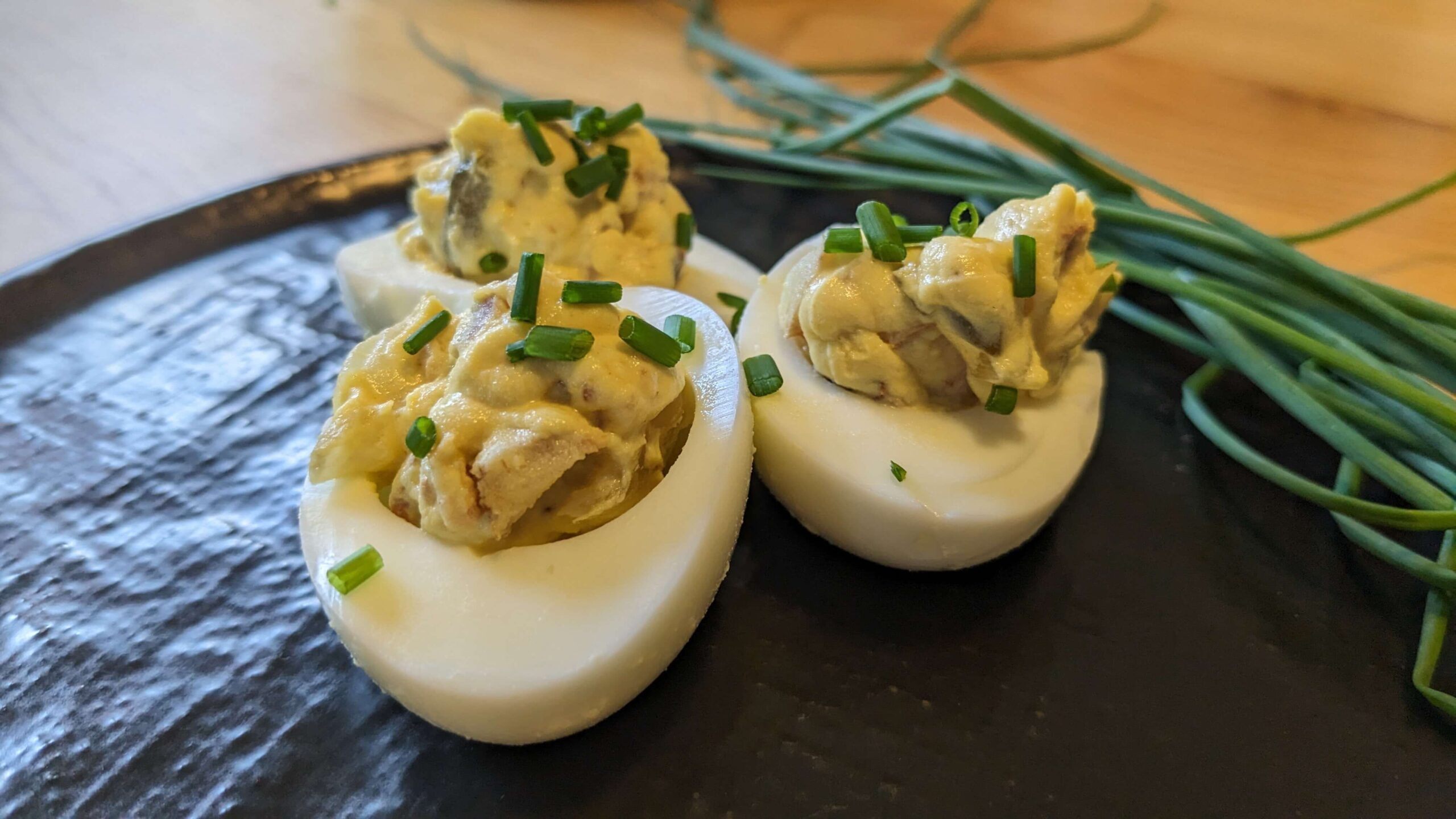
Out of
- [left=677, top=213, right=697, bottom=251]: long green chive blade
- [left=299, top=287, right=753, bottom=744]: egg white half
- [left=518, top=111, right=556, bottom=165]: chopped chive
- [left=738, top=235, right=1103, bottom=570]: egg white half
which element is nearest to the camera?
[left=299, top=287, right=753, bottom=744]: egg white half

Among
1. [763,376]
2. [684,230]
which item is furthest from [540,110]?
[763,376]

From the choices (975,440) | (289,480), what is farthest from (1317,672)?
(289,480)

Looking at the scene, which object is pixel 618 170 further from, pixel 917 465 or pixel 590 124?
pixel 917 465

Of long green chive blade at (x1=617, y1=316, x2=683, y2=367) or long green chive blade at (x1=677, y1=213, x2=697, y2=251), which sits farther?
long green chive blade at (x1=677, y1=213, x2=697, y2=251)

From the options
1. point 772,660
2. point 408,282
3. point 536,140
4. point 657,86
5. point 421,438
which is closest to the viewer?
point 421,438

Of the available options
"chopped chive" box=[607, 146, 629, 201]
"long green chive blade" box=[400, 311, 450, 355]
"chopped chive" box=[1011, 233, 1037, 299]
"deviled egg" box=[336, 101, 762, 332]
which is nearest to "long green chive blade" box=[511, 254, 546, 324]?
"long green chive blade" box=[400, 311, 450, 355]

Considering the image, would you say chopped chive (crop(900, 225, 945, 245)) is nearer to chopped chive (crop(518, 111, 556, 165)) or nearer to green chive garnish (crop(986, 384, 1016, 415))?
green chive garnish (crop(986, 384, 1016, 415))

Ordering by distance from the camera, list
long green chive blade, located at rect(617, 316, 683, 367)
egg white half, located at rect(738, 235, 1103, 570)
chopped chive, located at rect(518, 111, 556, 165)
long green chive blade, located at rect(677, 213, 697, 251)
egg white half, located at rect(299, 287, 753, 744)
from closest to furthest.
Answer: egg white half, located at rect(299, 287, 753, 744)
long green chive blade, located at rect(617, 316, 683, 367)
egg white half, located at rect(738, 235, 1103, 570)
chopped chive, located at rect(518, 111, 556, 165)
long green chive blade, located at rect(677, 213, 697, 251)
